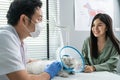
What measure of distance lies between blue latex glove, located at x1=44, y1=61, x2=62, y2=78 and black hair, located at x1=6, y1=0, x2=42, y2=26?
35cm

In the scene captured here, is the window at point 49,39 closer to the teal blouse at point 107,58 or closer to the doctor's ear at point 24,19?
the teal blouse at point 107,58

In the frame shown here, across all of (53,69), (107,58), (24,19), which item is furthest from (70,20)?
(24,19)

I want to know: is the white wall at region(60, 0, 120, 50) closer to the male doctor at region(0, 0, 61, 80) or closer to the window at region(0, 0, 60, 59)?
the window at region(0, 0, 60, 59)

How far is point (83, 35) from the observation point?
A: 2652 millimetres

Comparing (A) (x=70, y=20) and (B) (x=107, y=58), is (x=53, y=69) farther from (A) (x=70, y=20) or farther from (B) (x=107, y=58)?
(A) (x=70, y=20)

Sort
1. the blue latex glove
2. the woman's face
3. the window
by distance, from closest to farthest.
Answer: the blue latex glove < the woman's face < the window

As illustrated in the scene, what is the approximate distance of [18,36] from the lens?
4.09 feet

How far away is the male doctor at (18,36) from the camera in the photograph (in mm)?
1068

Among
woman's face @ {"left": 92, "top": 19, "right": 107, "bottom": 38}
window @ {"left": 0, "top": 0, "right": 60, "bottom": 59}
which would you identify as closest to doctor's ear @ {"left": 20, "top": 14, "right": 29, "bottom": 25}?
woman's face @ {"left": 92, "top": 19, "right": 107, "bottom": 38}

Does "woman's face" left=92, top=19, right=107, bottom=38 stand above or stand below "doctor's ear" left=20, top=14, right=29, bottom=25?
below

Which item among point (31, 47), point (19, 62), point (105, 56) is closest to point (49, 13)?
point (31, 47)

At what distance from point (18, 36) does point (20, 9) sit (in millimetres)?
160

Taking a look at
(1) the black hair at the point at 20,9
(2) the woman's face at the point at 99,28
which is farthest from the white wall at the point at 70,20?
(1) the black hair at the point at 20,9

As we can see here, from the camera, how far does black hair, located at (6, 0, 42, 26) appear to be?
1202 mm
